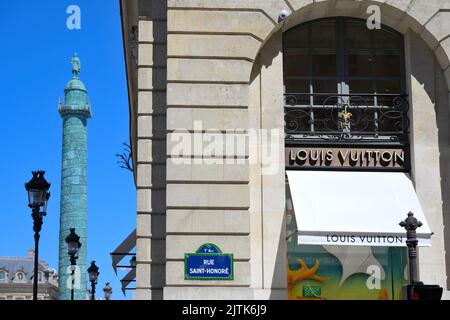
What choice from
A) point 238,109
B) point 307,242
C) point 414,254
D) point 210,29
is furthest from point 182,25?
point 414,254

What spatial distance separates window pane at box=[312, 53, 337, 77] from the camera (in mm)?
20016

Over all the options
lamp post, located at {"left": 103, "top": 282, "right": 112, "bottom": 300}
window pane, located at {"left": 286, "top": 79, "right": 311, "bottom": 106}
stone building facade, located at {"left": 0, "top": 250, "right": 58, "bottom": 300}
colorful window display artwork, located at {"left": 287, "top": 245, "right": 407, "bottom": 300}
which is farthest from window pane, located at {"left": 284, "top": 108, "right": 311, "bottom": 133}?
stone building facade, located at {"left": 0, "top": 250, "right": 58, "bottom": 300}

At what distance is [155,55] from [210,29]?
4.45 ft

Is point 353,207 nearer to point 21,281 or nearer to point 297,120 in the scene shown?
point 297,120

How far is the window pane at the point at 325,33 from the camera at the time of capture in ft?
66.1

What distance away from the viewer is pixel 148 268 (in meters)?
18.9

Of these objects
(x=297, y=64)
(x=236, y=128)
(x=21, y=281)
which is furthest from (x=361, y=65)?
(x=21, y=281)

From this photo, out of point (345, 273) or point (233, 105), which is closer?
point (233, 105)

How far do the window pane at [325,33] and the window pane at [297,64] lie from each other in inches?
16.9

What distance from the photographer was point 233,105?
739 inches

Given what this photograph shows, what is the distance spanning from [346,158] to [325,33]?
270 cm

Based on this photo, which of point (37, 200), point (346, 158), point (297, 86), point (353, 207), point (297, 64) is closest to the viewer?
point (353, 207)

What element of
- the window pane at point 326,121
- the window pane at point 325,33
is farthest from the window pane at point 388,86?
the window pane at point 325,33
